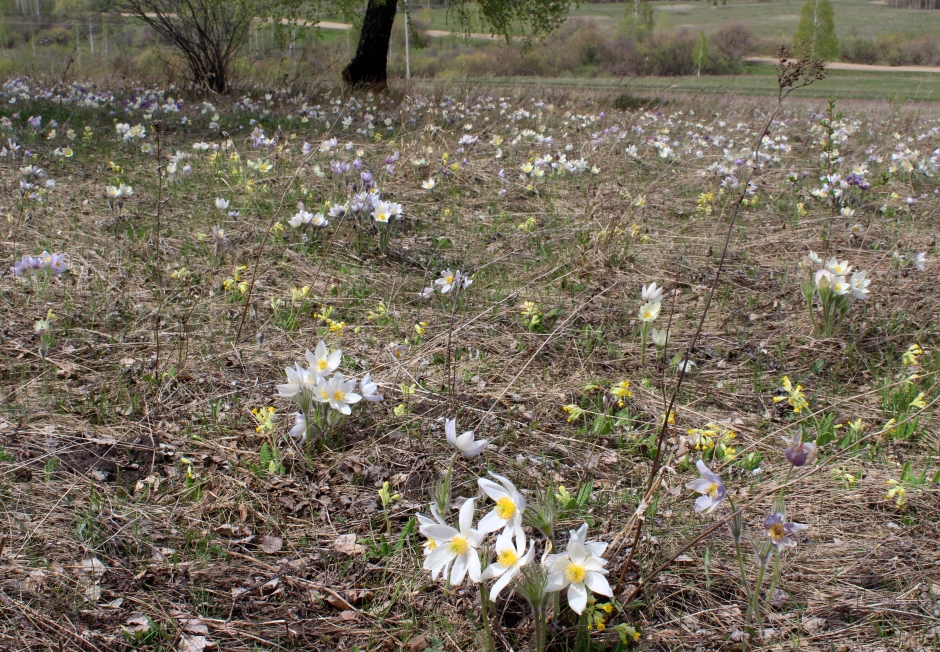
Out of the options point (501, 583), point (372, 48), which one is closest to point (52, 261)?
point (501, 583)

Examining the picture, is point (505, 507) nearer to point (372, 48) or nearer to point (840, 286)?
point (840, 286)

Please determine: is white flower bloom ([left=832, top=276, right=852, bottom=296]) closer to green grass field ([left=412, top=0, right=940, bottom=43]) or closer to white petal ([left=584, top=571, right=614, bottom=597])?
white petal ([left=584, top=571, right=614, bottom=597])

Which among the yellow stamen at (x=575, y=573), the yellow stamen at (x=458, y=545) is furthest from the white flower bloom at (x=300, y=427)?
the yellow stamen at (x=575, y=573)

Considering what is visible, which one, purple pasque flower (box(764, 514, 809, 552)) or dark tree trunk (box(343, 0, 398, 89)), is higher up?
dark tree trunk (box(343, 0, 398, 89))

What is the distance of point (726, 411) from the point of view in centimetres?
316

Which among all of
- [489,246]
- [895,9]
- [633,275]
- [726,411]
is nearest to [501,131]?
[489,246]

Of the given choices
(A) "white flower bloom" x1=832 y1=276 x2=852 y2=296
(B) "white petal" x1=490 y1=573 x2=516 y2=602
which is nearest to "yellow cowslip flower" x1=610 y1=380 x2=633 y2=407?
(A) "white flower bloom" x1=832 y1=276 x2=852 y2=296

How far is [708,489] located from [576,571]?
488 millimetres

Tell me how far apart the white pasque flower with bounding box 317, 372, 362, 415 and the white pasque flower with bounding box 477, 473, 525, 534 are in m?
1.03

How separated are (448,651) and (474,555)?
44 centimetres

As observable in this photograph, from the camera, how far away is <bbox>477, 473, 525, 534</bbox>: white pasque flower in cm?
162

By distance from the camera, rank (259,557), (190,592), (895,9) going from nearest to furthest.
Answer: (190,592) < (259,557) < (895,9)

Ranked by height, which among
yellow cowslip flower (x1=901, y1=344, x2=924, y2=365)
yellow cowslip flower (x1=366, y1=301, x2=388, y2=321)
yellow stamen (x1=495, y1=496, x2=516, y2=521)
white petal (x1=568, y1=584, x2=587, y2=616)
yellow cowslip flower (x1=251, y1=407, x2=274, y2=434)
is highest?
yellow stamen (x1=495, y1=496, x2=516, y2=521)

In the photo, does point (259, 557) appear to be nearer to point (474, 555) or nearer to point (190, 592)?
point (190, 592)
